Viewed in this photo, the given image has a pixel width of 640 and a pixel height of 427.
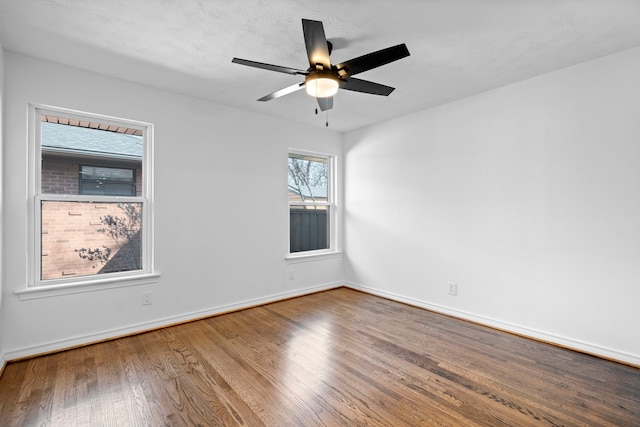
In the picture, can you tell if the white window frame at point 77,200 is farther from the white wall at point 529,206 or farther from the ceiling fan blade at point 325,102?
the white wall at point 529,206

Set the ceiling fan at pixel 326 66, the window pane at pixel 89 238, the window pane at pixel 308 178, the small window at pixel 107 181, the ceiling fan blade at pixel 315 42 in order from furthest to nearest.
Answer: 1. the window pane at pixel 308 178
2. the small window at pixel 107 181
3. the window pane at pixel 89 238
4. the ceiling fan at pixel 326 66
5. the ceiling fan blade at pixel 315 42

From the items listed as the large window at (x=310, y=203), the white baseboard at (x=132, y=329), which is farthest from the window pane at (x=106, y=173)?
the large window at (x=310, y=203)

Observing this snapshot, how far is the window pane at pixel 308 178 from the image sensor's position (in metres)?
4.46

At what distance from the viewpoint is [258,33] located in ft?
7.15

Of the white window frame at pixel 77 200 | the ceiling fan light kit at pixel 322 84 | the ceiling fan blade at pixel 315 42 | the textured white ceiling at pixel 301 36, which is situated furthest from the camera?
the white window frame at pixel 77 200

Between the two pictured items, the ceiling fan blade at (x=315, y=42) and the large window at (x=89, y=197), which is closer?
the ceiling fan blade at (x=315, y=42)

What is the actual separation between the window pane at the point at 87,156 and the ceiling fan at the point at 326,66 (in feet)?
5.84

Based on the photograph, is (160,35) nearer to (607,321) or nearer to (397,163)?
(397,163)

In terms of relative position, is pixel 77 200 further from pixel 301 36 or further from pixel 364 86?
pixel 364 86

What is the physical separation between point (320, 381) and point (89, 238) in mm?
2515

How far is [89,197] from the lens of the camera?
2842mm

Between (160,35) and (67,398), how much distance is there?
2576 millimetres

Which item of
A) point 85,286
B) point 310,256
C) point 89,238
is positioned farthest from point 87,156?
point 310,256

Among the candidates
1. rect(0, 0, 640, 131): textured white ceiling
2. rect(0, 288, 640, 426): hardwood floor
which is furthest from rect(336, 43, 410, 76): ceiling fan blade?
rect(0, 288, 640, 426): hardwood floor
